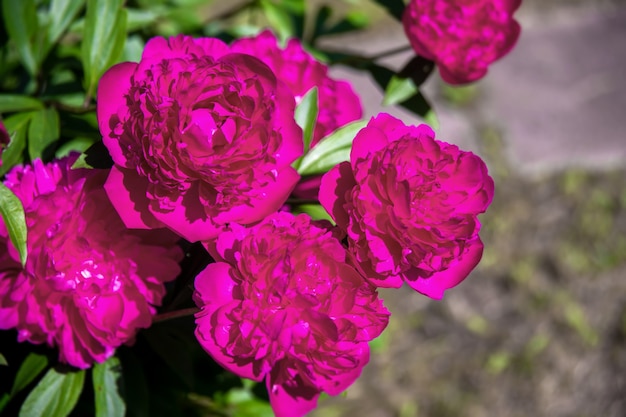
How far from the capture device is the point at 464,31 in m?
0.84

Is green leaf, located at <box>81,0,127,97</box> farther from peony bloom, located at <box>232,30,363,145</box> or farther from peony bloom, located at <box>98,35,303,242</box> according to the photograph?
peony bloom, located at <box>98,35,303,242</box>

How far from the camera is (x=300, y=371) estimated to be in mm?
606

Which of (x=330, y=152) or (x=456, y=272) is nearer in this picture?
(x=456, y=272)

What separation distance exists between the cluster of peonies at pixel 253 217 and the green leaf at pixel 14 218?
2 cm

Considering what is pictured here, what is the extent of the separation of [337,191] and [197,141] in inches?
4.9

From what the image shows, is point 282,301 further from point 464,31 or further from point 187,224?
point 464,31

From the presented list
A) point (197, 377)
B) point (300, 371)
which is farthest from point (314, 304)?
point (197, 377)

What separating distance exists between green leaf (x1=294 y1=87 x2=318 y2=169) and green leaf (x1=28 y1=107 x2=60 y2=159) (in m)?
0.27

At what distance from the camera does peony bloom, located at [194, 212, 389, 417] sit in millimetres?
575

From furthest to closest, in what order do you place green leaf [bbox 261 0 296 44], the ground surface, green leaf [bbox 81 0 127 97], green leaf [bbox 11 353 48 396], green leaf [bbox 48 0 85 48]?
the ground surface → green leaf [bbox 261 0 296 44] → green leaf [bbox 48 0 85 48] → green leaf [bbox 81 0 127 97] → green leaf [bbox 11 353 48 396]

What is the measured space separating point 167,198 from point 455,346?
5.29ft

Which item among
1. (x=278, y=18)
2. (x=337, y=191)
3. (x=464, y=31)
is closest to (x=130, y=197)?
(x=337, y=191)

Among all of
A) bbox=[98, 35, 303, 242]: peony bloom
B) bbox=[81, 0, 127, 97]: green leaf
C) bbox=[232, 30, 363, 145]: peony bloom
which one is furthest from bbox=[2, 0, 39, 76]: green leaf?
bbox=[98, 35, 303, 242]: peony bloom

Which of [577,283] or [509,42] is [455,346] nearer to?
[577,283]
